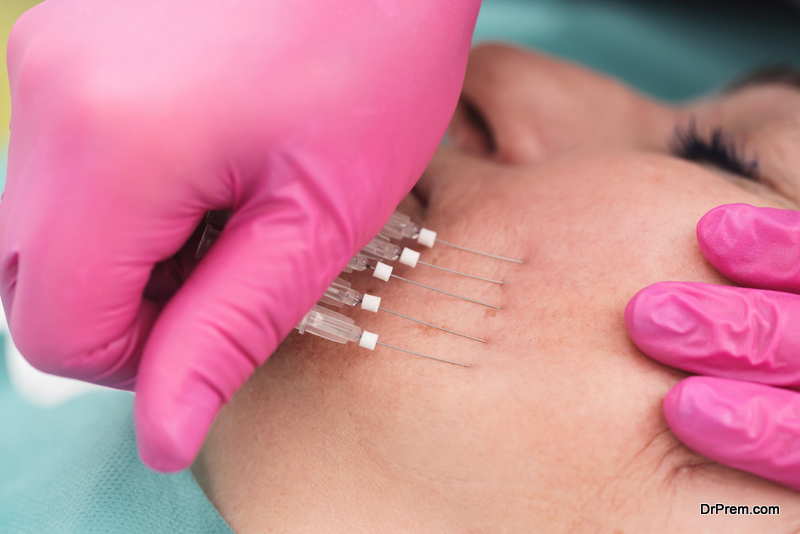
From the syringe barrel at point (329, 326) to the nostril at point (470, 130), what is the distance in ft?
2.62

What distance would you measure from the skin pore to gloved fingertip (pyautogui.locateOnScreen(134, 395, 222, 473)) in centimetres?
27

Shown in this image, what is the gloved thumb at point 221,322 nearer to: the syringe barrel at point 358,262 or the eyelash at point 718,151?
the syringe barrel at point 358,262

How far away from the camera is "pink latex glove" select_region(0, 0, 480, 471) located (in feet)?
2.10

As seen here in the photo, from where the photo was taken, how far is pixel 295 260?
27.8 inches

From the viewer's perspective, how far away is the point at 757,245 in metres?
0.83

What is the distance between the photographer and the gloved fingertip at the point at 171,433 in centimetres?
65

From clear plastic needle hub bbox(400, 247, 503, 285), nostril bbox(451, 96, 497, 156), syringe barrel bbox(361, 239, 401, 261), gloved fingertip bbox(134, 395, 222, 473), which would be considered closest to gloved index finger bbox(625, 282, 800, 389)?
clear plastic needle hub bbox(400, 247, 503, 285)

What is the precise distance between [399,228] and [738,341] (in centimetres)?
55

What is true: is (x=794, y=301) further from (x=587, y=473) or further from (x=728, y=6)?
(x=728, y=6)

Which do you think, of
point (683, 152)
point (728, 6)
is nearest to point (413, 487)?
point (683, 152)

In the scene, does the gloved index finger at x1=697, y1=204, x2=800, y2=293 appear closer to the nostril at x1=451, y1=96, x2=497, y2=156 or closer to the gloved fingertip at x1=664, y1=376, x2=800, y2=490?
the gloved fingertip at x1=664, y1=376, x2=800, y2=490

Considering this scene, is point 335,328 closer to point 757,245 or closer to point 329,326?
point 329,326

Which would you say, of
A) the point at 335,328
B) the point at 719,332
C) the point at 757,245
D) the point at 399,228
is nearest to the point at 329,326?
the point at 335,328

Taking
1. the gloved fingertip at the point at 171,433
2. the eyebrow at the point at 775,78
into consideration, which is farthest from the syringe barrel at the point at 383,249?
the eyebrow at the point at 775,78
